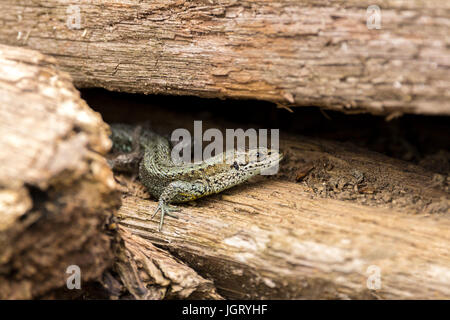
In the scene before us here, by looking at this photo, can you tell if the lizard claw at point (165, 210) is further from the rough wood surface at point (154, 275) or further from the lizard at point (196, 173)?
the rough wood surface at point (154, 275)

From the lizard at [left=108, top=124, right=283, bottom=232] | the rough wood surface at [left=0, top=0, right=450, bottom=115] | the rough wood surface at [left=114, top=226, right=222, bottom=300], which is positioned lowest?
the rough wood surface at [left=114, top=226, right=222, bottom=300]

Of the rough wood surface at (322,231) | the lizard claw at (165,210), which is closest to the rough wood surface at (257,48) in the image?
the rough wood surface at (322,231)

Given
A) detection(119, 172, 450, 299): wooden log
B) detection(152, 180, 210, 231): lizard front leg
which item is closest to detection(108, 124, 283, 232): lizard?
detection(152, 180, 210, 231): lizard front leg

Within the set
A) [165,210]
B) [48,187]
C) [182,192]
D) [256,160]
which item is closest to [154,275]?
[165,210]

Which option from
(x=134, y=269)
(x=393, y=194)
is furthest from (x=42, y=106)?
(x=393, y=194)

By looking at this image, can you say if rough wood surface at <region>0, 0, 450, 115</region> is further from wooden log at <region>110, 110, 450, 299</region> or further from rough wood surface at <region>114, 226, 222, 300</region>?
rough wood surface at <region>114, 226, 222, 300</region>

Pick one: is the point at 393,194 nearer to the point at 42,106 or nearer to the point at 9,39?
the point at 42,106
